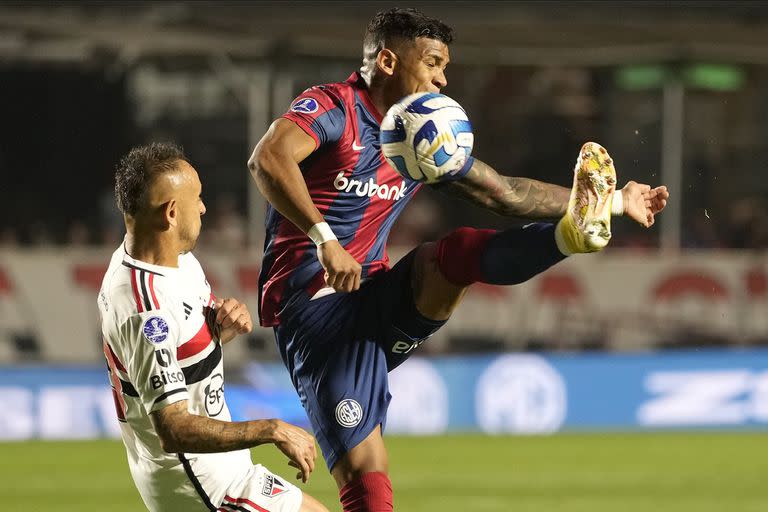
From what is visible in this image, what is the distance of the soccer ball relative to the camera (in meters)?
4.20

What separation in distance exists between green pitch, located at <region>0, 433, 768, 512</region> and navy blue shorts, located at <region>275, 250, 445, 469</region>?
355cm

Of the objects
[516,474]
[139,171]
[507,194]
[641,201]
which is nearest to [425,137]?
[507,194]

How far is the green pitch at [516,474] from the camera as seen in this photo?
8466mm

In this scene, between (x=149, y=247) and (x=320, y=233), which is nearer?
(x=149, y=247)

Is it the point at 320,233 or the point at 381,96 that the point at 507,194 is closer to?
the point at 381,96

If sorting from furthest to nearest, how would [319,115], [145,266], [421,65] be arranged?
1. [421,65]
2. [319,115]
3. [145,266]

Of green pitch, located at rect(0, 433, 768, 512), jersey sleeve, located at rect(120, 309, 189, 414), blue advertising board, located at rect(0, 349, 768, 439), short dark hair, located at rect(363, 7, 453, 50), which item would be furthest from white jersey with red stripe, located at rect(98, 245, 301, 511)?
blue advertising board, located at rect(0, 349, 768, 439)

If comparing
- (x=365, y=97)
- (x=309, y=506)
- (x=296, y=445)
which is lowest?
(x=309, y=506)

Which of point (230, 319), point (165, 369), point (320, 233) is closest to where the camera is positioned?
point (165, 369)

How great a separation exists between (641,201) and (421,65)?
35.6 inches

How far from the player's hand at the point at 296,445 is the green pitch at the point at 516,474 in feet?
15.4

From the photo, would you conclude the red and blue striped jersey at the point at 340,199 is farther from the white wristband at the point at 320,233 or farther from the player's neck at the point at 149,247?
the player's neck at the point at 149,247

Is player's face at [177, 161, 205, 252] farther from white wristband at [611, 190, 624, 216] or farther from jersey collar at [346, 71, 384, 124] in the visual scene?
white wristband at [611, 190, 624, 216]

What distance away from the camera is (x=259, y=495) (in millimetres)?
3986
